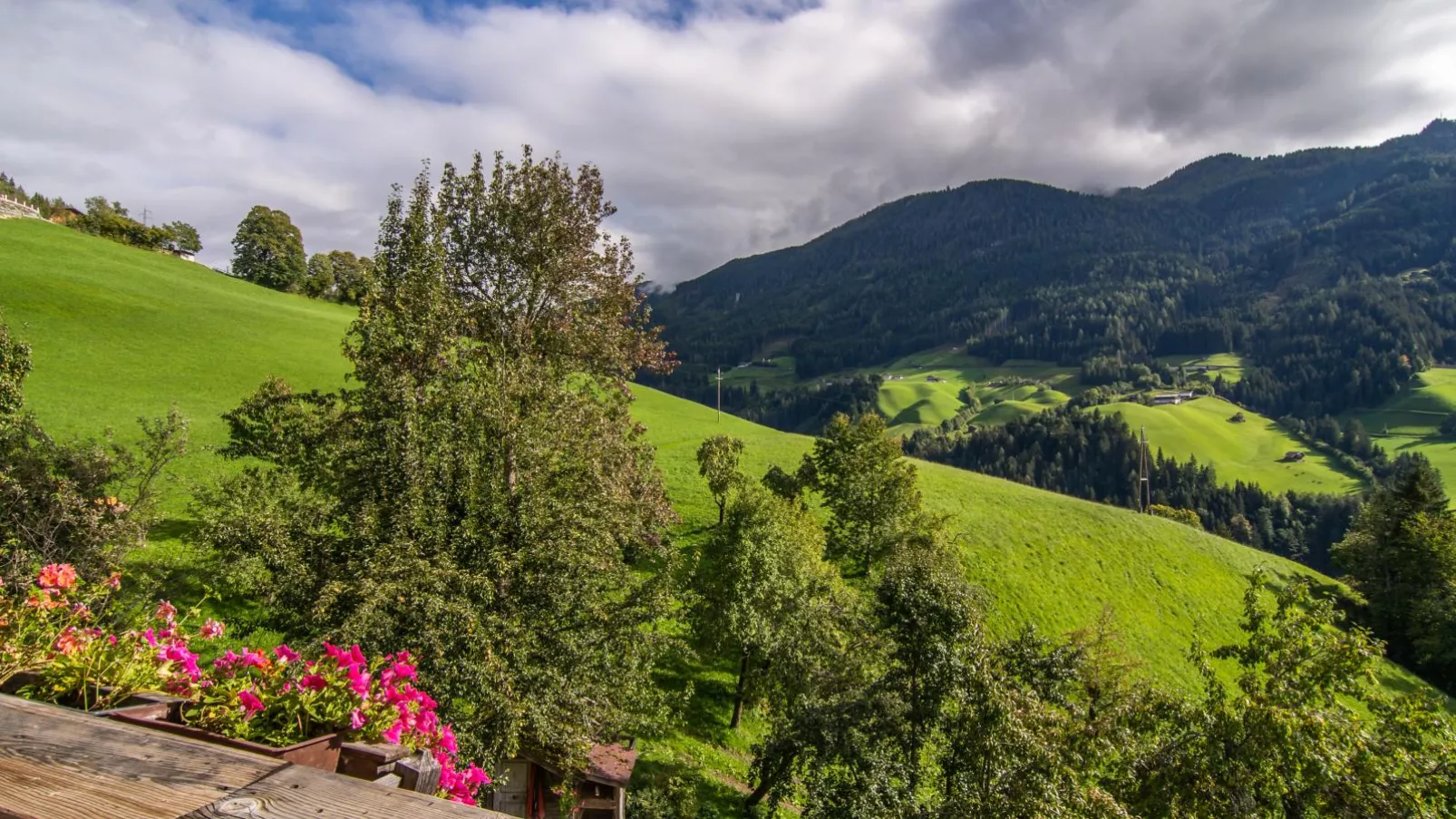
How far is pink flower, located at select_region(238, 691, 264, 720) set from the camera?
537 cm

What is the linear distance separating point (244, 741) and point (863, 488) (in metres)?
38.7

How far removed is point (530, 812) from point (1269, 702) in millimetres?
18544

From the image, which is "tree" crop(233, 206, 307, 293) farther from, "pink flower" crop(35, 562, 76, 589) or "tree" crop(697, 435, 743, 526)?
"pink flower" crop(35, 562, 76, 589)

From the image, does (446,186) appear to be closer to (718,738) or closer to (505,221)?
(505,221)

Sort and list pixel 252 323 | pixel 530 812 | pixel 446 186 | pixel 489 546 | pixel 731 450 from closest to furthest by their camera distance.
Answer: pixel 489 546 < pixel 530 812 < pixel 446 186 < pixel 731 450 < pixel 252 323

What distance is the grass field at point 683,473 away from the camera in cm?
3934

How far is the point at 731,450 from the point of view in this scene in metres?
46.8

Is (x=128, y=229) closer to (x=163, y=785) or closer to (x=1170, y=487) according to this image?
(x=163, y=785)

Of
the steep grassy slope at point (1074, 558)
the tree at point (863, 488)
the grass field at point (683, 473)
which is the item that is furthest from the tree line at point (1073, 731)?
the steep grassy slope at point (1074, 558)

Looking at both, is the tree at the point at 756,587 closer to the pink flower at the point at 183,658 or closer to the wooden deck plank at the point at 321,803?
the pink flower at the point at 183,658

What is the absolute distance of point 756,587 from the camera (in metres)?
26.8

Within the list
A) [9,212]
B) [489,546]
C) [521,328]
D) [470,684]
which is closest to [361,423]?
[489,546]

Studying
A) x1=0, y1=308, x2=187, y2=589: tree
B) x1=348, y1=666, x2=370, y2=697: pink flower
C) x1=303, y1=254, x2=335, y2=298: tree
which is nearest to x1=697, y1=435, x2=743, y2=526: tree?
x1=0, y1=308, x2=187, y2=589: tree

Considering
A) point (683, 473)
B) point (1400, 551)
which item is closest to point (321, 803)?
point (683, 473)
